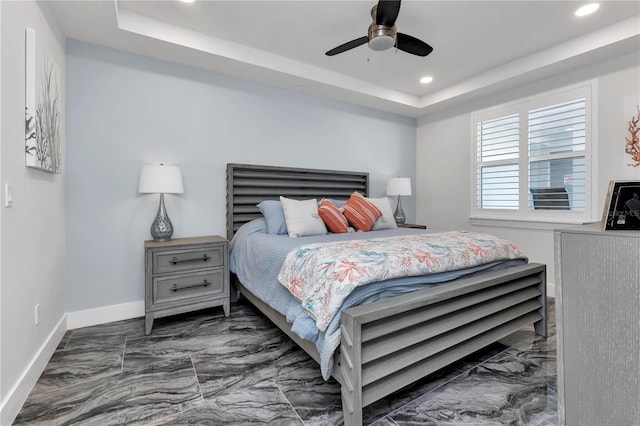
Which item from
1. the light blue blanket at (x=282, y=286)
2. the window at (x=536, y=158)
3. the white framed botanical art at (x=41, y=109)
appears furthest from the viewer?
the window at (x=536, y=158)

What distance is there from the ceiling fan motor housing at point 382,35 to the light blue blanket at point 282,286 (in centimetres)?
163

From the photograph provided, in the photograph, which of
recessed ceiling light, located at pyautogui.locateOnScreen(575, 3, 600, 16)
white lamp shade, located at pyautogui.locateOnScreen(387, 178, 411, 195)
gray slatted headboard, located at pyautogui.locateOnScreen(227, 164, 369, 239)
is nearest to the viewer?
recessed ceiling light, located at pyautogui.locateOnScreen(575, 3, 600, 16)

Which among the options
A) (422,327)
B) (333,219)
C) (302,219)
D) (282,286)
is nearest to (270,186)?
(302,219)

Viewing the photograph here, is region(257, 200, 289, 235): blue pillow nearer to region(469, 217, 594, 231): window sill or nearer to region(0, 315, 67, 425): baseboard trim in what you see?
region(0, 315, 67, 425): baseboard trim

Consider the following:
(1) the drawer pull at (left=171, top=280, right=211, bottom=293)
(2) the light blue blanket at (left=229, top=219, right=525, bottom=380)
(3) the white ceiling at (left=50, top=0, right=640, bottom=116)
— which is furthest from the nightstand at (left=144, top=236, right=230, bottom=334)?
(3) the white ceiling at (left=50, top=0, right=640, bottom=116)

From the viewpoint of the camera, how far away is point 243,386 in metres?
1.85

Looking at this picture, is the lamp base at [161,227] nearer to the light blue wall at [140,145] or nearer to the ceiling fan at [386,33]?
the light blue wall at [140,145]

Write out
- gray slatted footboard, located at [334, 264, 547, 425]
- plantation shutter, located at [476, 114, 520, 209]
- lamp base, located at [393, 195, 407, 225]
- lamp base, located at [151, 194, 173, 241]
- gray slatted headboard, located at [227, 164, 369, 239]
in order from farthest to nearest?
1. lamp base, located at [393, 195, 407, 225]
2. plantation shutter, located at [476, 114, 520, 209]
3. gray slatted headboard, located at [227, 164, 369, 239]
4. lamp base, located at [151, 194, 173, 241]
5. gray slatted footboard, located at [334, 264, 547, 425]

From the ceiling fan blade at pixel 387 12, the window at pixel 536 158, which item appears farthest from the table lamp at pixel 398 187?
the ceiling fan blade at pixel 387 12

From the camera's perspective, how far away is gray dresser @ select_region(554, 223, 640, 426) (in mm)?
868

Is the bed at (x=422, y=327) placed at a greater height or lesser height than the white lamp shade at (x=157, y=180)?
lesser

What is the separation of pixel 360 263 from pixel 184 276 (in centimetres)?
180

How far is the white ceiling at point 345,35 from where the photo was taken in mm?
2549

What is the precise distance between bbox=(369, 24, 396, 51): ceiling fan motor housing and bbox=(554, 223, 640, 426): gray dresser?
6.08 ft
